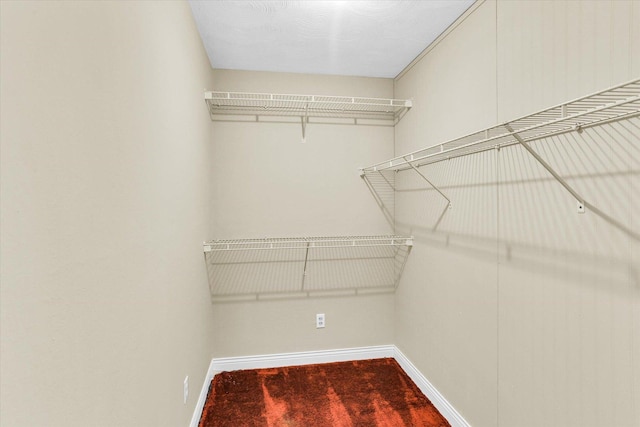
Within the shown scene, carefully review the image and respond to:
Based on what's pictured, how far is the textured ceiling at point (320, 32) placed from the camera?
73.7 inches

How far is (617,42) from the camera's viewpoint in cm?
110

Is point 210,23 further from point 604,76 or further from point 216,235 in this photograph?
point 604,76

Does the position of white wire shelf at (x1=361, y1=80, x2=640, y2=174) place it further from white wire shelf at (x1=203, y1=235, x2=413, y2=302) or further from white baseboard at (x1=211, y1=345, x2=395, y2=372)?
white baseboard at (x1=211, y1=345, x2=395, y2=372)

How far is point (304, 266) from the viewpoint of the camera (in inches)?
111

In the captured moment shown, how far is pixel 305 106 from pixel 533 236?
1.94 m

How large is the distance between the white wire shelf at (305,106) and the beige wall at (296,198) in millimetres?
81

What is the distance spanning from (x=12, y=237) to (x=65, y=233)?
16 cm

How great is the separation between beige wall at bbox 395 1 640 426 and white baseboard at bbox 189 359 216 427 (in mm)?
1535

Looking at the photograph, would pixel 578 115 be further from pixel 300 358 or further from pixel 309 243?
pixel 300 358

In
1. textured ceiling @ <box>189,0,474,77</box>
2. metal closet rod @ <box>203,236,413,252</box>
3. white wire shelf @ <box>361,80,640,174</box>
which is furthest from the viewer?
metal closet rod @ <box>203,236,413,252</box>

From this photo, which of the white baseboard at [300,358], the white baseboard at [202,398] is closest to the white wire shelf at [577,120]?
the white baseboard at [300,358]

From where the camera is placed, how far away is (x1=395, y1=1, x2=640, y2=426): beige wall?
43.6 inches

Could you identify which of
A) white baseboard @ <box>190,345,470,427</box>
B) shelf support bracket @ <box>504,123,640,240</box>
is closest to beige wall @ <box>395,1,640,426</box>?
shelf support bracket @ <box>504,123,640,240</box>

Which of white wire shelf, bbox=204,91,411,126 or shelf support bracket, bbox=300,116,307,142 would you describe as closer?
Answer: white wire shelf, bbox=204,91,411,126
